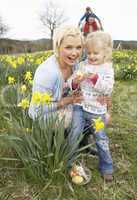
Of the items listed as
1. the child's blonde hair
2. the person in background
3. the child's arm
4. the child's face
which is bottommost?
the child's arm

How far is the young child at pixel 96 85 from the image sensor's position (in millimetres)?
2916

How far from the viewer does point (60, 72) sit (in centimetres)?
303

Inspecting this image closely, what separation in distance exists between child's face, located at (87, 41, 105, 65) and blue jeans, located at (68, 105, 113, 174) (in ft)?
1.36

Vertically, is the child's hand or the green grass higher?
the child's hand

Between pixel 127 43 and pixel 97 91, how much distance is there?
2892 cm

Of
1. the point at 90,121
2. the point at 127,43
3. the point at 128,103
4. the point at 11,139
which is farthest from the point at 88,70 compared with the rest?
the point at 127,43

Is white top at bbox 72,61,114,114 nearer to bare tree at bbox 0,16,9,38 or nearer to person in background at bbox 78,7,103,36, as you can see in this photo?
person in background at bbox 78,7,103,36

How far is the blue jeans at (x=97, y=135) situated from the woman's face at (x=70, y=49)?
0.42 meters

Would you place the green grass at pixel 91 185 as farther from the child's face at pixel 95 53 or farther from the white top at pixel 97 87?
the child's face at pixel 95 53

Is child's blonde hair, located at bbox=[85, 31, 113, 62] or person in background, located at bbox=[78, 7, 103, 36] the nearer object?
child's blonde hair, located at bbox=[85, 31, 113, 62]

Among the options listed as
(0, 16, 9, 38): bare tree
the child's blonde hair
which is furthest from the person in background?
(0, 16, 9, 38): bare tree

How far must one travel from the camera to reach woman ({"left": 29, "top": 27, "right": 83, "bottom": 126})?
2.91m

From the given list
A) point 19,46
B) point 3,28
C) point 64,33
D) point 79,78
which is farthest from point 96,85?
point 3,28

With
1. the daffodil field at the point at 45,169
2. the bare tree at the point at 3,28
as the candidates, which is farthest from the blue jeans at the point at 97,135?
the bare tree at the point at 3,28
